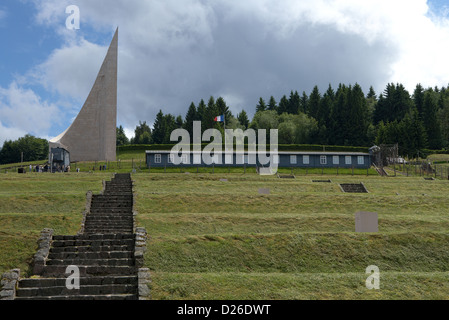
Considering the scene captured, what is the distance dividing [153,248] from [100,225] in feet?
21.4

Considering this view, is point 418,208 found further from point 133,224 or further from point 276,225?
point 133,224

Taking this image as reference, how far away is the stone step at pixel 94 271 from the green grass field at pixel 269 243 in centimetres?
83

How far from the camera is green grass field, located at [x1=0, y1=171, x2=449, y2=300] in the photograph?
14527 mm

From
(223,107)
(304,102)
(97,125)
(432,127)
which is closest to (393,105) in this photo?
(432,127)

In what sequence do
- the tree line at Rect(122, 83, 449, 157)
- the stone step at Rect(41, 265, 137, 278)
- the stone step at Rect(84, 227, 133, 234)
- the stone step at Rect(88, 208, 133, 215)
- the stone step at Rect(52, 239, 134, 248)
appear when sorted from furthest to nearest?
the tree line at Rect(122, 83, 449, 157), the stone step at Rect(88, 208, 133, 215), the stone step at Rect(84, 227, 133, 234), the stone step at Rect(52, 239, 134, 248), the stone step at Rect(41, 265, 137, 278)

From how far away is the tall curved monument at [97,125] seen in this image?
63156 millimetres

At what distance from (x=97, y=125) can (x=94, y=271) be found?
164 ft

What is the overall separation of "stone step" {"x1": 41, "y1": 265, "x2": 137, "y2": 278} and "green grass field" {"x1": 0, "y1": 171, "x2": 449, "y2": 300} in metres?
0.83

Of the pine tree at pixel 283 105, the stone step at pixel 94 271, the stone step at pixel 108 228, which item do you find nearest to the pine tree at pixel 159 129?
the pine tree at pixel 283 105

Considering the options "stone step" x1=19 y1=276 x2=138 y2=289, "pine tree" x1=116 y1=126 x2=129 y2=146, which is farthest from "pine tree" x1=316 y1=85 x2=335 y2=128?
"stone step" x1=19 y1=276 x2=138 y2=289

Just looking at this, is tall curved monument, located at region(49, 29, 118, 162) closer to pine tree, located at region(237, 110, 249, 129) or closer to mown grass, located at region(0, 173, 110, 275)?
mown grass, located at region(0, 173, 110, 275)

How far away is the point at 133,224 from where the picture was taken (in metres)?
23.0
